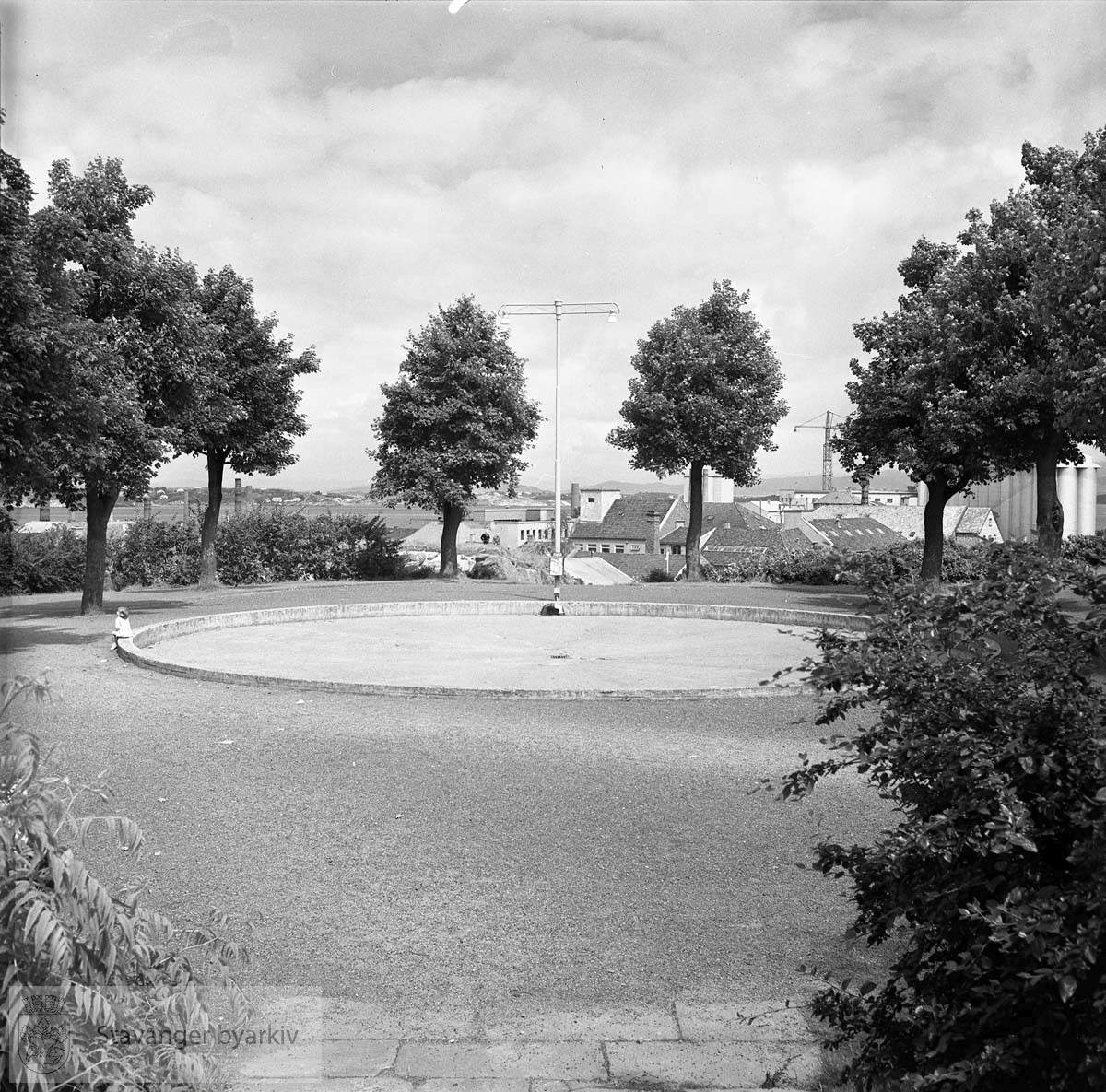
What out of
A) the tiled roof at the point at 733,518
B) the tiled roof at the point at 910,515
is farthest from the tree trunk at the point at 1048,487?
the tiled roof at the point at 733,518

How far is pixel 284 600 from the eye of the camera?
2427cm

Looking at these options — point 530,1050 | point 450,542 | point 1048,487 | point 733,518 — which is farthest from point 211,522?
point 733,518

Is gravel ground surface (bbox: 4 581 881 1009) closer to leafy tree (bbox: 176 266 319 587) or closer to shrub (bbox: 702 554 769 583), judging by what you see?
leafy tree (bbox: 176 266 319 587)

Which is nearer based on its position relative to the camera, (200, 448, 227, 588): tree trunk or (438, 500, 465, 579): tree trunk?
(200, 448, 227, 588): tree trunk

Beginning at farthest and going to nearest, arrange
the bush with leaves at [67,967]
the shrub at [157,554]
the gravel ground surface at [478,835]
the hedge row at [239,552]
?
the shrub at [157,554] < the hedge row at [239,552] < the gravel ground surface at [478,835] < the bush with leaves at [67,967]

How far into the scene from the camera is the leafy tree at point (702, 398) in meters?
32.7

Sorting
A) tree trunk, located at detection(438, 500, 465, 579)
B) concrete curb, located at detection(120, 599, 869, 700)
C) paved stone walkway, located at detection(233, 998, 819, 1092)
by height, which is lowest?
paved stone walkway, located at detection(233, 998, 819, 1092)

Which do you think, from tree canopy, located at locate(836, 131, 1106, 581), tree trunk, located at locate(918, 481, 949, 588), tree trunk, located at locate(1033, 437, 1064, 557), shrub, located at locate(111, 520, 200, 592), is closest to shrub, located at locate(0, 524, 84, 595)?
shrub, located at locate(111, 520, 200, 592)

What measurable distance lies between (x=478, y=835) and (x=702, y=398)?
26693 mm

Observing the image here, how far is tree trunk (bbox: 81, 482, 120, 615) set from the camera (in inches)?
750

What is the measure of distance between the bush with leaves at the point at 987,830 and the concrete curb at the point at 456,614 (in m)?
7.60

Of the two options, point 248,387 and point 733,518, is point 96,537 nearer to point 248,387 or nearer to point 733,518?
point 248,387

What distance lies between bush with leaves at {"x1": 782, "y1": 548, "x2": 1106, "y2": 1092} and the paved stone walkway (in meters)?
0.60

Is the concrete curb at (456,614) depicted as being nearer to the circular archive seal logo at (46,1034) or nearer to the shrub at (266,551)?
the circular archive seal logo at (46,1034)
